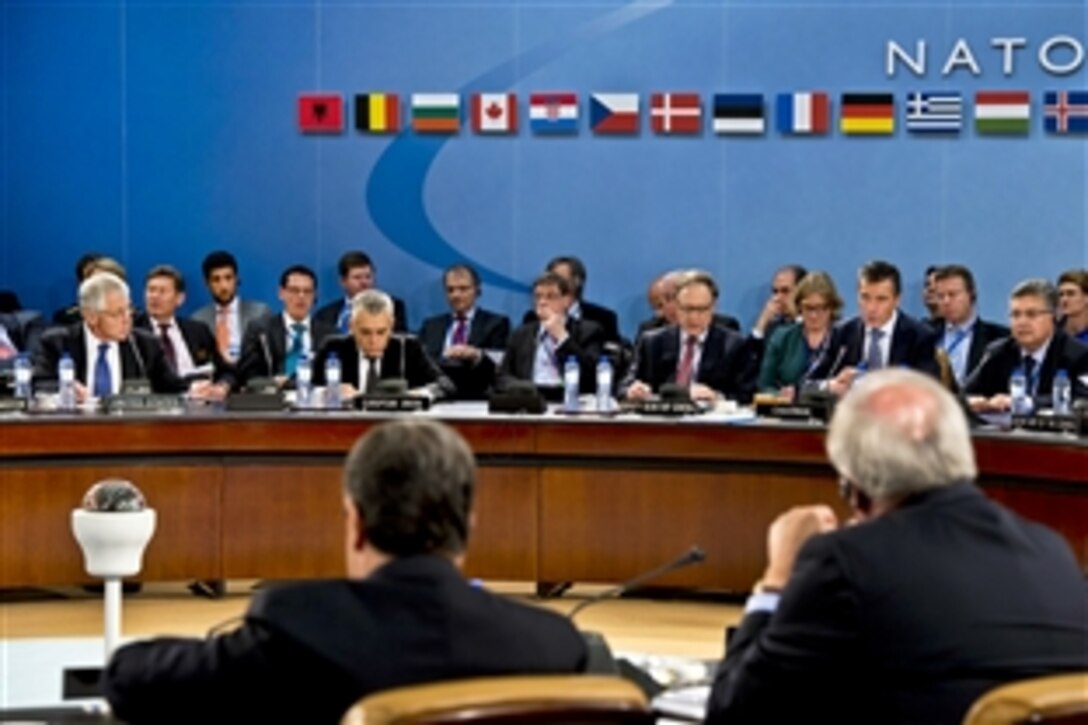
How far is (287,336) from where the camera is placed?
942 cm

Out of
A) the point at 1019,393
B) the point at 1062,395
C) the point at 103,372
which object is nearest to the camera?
the point at 1062,395

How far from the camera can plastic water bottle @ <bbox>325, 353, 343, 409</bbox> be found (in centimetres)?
781

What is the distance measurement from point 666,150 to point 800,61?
819 millimetres

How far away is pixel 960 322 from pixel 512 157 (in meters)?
2.93

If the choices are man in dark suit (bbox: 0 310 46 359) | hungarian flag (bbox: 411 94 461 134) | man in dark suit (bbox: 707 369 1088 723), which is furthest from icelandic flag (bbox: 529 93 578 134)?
man in dark suit (bbox: 707 369 1088 723)

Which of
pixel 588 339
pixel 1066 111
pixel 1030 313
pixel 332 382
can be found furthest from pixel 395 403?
pixel 1066 111

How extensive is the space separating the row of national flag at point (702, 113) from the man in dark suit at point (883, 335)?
2.39m

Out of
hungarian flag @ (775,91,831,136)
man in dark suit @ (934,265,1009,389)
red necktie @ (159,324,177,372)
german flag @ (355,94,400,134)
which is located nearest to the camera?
man in dark suit @ (934,265,1009,389)

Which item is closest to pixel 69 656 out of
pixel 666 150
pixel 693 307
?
pixel 693 307

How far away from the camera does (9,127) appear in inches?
448

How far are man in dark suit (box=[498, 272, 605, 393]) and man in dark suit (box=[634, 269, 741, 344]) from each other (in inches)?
15.6

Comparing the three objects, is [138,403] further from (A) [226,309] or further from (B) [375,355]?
(A) [226,309]

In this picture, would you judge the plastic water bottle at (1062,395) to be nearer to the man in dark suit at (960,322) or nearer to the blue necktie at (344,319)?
the man in dark suit at (960,322)

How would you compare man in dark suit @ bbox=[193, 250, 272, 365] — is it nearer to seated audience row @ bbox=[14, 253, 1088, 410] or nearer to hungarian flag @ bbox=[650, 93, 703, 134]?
seated audience row @ bbox=[14, 253, 1088, 410]
